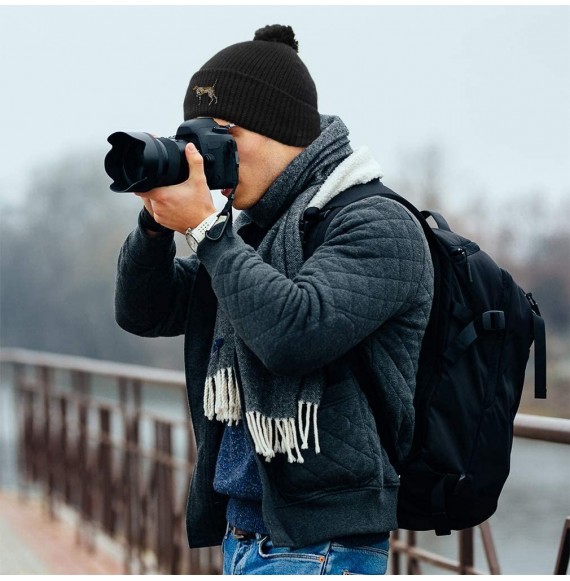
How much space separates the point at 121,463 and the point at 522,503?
9.93 m

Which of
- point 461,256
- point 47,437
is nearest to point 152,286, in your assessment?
point 461,256

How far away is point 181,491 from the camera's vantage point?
3451 mm

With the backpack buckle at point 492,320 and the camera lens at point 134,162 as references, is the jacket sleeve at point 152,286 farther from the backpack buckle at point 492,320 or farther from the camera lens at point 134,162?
the backpack buckle at point 492,320

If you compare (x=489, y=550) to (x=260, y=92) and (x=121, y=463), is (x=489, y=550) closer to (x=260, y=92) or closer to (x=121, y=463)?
(x=260, y=92)

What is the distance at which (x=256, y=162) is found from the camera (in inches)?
52.4

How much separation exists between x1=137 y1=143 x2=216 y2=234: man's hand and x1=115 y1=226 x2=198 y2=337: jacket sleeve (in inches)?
6.9

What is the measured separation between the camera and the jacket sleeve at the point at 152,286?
1.44 metres

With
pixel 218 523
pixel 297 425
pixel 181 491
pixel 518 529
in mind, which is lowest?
pixel 518 529

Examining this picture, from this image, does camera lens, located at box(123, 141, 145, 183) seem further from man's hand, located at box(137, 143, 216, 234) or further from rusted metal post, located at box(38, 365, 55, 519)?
rusted metal post, located at box(38, 365, 55, 519)

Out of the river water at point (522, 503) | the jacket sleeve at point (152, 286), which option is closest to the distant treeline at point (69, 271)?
the river water at point (522, 503)

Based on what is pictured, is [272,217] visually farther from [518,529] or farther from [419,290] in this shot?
[518,529]

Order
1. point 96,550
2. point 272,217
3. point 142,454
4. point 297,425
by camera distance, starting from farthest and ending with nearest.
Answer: point 96,550
point 142,454
point 272,217
point 297,425

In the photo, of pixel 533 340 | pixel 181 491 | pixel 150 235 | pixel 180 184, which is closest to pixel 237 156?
pixel 180 184

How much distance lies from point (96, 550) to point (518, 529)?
7.80 metres
